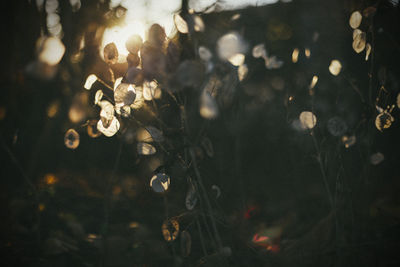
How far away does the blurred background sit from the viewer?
2.49 feet

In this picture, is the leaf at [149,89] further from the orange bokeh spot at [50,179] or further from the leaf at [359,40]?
the orange bokeh spot at [50,179]

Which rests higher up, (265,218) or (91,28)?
(91,28)

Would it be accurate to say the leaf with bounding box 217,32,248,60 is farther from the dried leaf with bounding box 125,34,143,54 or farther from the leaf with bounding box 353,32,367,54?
the leaf with bounding box 353,32,367,54

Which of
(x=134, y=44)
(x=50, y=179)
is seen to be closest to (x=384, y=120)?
(x=134, y=44)

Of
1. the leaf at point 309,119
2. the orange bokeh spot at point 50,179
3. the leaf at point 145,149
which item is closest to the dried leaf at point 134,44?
the leaf at point 145,149

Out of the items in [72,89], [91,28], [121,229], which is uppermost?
[72,89]

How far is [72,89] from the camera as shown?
1528mm

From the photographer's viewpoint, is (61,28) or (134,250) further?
(61,28)

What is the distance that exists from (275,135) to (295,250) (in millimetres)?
1006

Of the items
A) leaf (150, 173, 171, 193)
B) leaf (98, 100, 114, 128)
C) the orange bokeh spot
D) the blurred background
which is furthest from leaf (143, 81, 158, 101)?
the orange bokeh spot

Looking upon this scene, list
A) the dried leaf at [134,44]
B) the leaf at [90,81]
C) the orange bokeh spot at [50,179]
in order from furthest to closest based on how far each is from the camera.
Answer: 1. the orange bokeh spot at [50,179]
2. the leaf at [90,81]
3. the dried leaf at [134,44]

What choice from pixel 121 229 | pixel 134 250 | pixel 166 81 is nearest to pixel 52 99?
pixel 121 229

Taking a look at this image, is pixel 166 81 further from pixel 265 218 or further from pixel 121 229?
pixel 265 218

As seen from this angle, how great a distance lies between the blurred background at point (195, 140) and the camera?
76 centimetres
